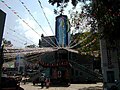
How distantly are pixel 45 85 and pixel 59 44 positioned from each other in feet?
33.1

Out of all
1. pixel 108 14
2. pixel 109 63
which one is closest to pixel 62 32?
pixel 109 63

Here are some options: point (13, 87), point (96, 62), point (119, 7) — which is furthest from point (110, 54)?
point (96, 62)

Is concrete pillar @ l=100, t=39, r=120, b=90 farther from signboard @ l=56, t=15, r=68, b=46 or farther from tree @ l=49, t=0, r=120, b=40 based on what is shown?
signboard @ l=56, t=15, r=68, b=46

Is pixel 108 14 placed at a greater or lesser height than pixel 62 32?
lesser

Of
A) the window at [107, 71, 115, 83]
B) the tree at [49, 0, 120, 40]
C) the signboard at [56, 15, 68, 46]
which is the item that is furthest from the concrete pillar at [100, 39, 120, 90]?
the signboard at [56, 15, 68, 46]

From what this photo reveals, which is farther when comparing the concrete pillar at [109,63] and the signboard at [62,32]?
the signboard at [62,32]

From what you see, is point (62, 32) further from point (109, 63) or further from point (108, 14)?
point (108, 14)

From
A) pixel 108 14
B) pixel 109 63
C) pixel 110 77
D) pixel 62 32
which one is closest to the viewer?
pixel 108 14

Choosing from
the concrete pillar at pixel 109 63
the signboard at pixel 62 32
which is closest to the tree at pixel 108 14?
the concrete pillar at pixel 109 63

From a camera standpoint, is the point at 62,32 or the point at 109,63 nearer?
the point at 109,63

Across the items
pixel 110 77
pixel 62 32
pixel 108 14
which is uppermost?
pixel 62 32

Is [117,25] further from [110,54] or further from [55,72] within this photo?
[55,72]

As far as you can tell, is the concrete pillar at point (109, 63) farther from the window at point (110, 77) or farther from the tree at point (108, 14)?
the tree at point (108, 14)

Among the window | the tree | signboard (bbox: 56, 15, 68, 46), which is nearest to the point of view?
the tree
